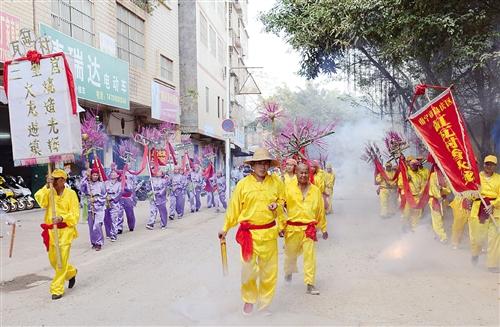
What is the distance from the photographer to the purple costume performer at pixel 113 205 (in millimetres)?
10656

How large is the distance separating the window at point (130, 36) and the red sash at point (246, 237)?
1421 centimetres

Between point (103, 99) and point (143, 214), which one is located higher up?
point (103, 99)

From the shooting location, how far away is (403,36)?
27.9ft

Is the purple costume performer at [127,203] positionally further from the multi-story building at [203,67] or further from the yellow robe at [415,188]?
the multi-story building at [203,67]

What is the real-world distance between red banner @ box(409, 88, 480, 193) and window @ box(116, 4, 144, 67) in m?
13.5

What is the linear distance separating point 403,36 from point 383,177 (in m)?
5.20

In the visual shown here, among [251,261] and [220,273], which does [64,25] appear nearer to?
[220,273]

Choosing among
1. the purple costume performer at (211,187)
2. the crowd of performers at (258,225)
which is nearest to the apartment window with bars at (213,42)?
the purple costume performer at (211,187)

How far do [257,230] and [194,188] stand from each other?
39.1ft

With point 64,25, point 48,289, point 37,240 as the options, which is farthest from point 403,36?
point 64,25

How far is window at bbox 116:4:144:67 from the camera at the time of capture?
18328 mm

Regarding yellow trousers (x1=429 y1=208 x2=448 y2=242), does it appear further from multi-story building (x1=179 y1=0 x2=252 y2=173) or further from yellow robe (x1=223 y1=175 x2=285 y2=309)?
multi-story building (x1=179 y1=0 x2=252 y2=173)

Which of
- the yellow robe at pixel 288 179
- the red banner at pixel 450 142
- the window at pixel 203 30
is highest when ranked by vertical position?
the window at pixel 203 30

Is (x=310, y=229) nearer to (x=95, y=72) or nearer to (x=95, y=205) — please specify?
(x=95, y=205)
